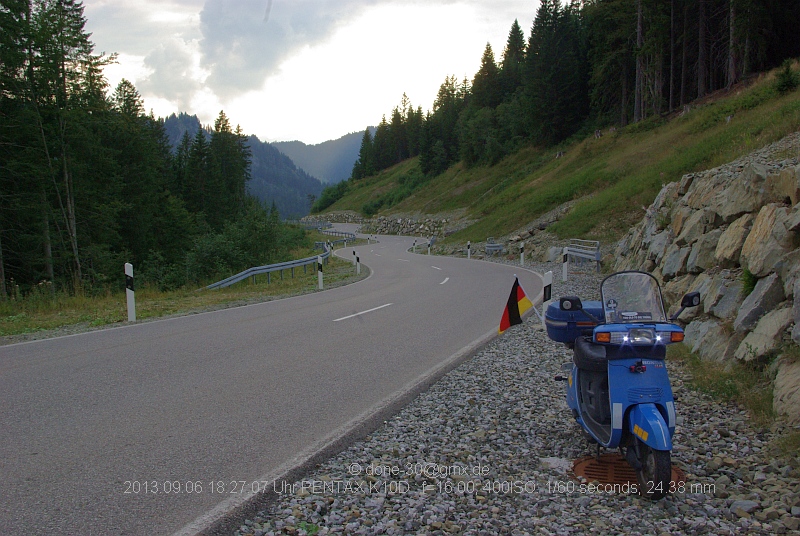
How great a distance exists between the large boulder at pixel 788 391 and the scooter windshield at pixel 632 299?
5.06 feet

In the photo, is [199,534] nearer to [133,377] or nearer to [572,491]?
[572,491]

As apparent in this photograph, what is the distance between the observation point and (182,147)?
74.8m

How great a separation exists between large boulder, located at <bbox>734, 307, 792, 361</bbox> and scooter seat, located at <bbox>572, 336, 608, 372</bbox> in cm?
260

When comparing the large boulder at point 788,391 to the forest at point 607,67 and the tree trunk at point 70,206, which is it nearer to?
the tree trunk at point 70,206

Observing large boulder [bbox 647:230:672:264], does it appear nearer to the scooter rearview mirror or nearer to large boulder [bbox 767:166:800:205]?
large boulder [bbox 767:166:800:205]

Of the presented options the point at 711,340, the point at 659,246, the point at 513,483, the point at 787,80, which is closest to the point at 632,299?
the point at 513,483

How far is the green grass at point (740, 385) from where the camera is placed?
4.91 meters

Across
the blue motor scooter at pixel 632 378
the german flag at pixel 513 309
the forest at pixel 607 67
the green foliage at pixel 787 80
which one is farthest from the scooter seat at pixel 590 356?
the forest at pixel 607 67

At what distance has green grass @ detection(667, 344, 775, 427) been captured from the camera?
491 cm

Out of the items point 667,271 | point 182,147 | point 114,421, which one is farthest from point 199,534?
point 182,147

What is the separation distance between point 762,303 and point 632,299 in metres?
2.95

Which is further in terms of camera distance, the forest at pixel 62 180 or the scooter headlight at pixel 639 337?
the forest at pixel 62 180

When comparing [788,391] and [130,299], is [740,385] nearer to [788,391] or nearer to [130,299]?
[788,391]

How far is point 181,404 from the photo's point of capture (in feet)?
17.7
